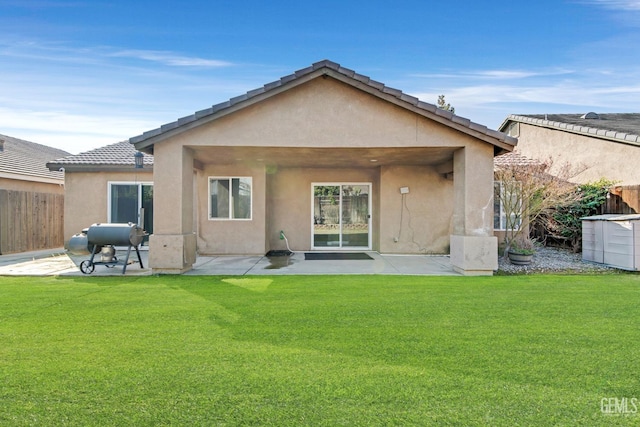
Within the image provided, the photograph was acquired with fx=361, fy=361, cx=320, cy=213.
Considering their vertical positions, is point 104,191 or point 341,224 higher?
point 104,191

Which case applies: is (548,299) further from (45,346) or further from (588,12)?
(588,12)

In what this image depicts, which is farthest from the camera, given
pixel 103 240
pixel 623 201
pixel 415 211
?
pixel 415 211

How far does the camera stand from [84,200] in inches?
510

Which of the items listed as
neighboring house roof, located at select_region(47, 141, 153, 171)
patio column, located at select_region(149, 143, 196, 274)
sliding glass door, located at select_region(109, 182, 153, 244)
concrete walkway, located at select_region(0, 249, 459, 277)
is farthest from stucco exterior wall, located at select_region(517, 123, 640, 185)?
neighboring house roof, located at select_region(47, 141, 153, 171)

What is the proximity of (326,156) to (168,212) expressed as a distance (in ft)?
15.0

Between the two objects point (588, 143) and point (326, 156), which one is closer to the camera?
point (326, 156)

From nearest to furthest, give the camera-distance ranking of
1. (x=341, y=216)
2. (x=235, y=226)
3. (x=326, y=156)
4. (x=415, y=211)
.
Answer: (x=326, y=156) → (x=235, y=226) → (x=415, y=211) → (x=341, y=216)

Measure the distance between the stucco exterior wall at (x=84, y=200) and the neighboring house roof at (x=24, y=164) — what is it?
0.79 m

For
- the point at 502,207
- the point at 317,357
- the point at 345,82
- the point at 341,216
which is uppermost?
the point at 345,82

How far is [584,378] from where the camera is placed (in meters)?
3.23

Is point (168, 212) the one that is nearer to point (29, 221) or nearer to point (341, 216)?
point (341, 216)

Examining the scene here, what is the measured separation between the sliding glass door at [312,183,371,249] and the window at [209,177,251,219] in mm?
2567

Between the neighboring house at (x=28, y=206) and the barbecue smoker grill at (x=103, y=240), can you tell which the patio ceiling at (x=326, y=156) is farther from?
the neighboring house at (x=28, y=206)

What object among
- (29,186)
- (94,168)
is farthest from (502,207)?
(29,186)
